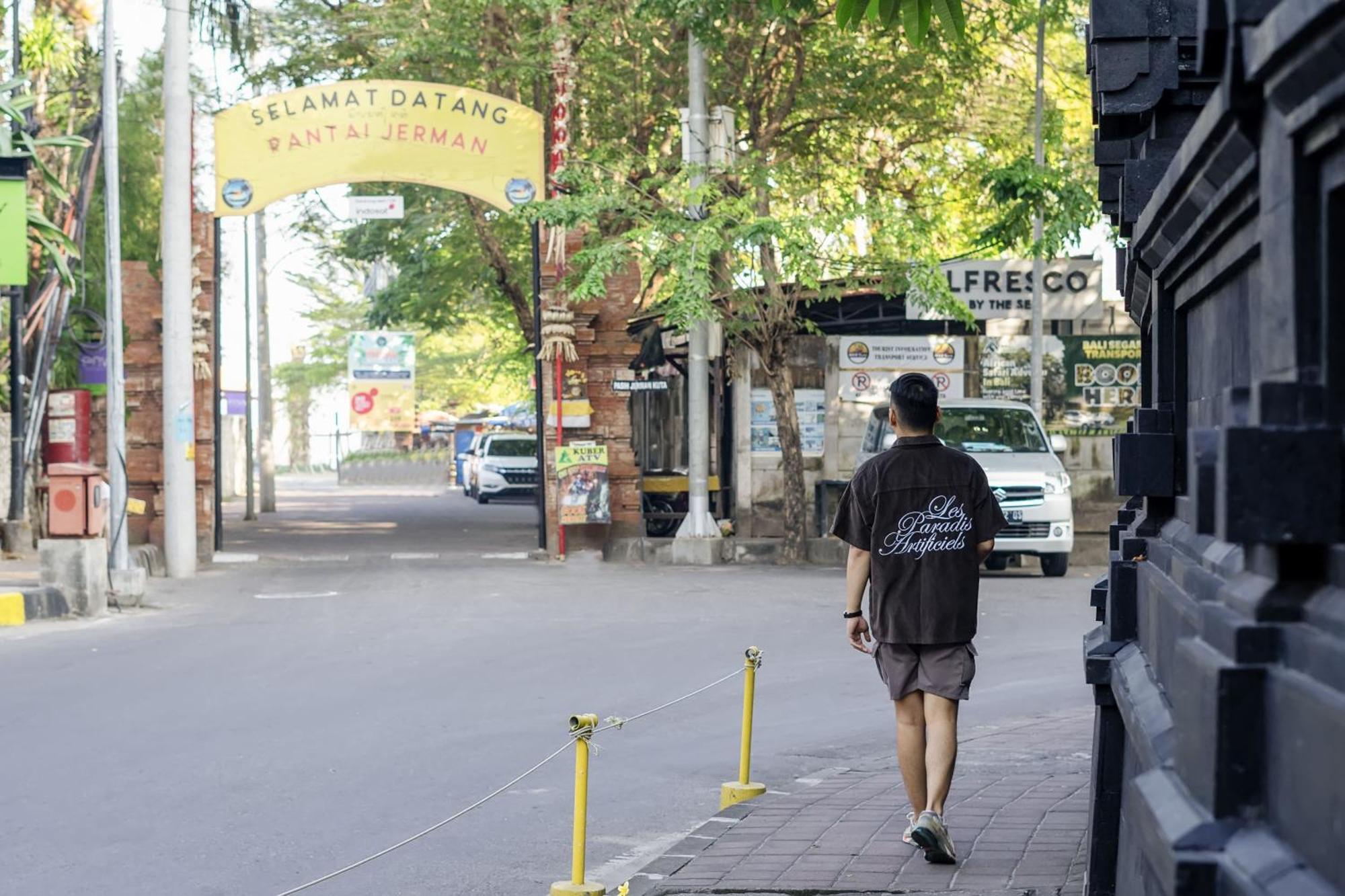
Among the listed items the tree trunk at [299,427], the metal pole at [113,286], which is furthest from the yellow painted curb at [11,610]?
the tree trunk at [299,427]

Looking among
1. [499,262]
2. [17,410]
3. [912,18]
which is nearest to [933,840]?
[912,18]

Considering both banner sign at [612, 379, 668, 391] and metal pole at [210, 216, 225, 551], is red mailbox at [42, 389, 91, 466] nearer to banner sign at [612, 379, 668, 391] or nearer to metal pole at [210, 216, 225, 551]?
metal pole at [210, 216, 225, 551]

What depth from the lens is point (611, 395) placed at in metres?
24.0

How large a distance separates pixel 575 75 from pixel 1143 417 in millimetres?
21626

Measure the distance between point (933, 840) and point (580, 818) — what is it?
1.31 meters

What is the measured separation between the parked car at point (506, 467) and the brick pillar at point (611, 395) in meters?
21.6

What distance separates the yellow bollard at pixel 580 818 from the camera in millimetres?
5543

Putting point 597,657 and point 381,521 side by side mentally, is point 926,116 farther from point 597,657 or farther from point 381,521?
point 597,657

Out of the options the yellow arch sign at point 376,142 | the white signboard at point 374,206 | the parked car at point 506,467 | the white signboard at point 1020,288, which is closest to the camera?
the yellow arch sign at point 376,142

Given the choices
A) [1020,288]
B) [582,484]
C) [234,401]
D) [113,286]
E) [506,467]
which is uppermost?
[1020,288]

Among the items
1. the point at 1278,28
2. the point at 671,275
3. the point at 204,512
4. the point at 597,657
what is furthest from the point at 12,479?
the point at 1278,28

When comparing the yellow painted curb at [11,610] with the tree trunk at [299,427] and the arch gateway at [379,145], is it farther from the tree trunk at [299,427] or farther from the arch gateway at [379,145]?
the tree trunk at [299,427]

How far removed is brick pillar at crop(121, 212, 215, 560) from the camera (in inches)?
910

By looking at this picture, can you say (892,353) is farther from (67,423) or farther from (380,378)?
(380,378)
